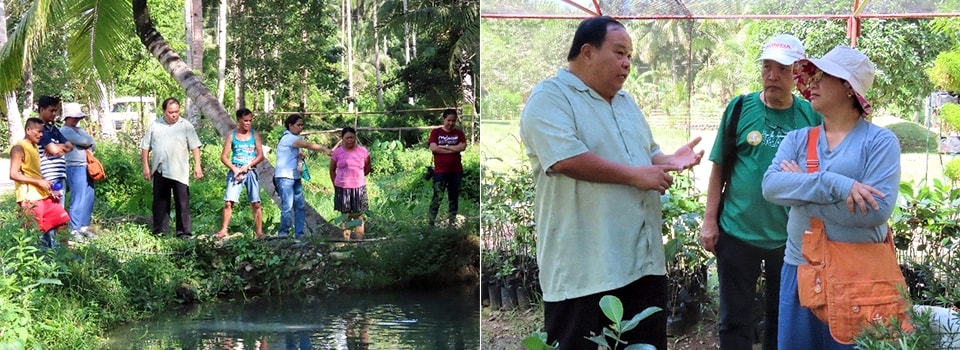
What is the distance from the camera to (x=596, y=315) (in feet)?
9.01

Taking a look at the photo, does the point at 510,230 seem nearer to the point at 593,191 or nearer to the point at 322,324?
the point at 322,324

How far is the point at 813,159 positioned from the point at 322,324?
4158 millimetres

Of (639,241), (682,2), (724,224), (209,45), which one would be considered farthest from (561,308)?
(209,45)

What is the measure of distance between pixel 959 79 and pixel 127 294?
477 centimetres

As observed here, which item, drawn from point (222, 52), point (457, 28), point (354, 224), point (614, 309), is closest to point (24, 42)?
point (222, 52)

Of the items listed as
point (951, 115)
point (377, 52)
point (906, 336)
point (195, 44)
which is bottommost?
point (906, 336)

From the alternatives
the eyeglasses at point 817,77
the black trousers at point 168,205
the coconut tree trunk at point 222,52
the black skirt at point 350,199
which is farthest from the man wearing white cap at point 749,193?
the coconut tree trunk at point 222,52

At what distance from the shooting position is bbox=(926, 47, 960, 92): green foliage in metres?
4.12

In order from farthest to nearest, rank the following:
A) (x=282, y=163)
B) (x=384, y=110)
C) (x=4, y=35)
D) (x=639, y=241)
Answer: (x=4, y=35) < (x=384, y=110) < (x=282, y=163) < (x=639, y=241)

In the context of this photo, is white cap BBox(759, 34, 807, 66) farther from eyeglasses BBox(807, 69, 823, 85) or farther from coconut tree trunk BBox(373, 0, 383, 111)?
coconut tree trunk BBox(373, 0, 383, 111)

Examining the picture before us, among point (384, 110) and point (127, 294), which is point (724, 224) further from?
point (384, 110)

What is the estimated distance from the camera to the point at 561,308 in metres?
2.76

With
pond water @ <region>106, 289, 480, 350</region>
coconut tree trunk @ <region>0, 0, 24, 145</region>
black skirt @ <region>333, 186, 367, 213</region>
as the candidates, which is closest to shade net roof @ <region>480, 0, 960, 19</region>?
pond water @ <region>106, 289, 480, 350</region>

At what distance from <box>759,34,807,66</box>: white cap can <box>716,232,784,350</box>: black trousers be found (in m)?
0.56
